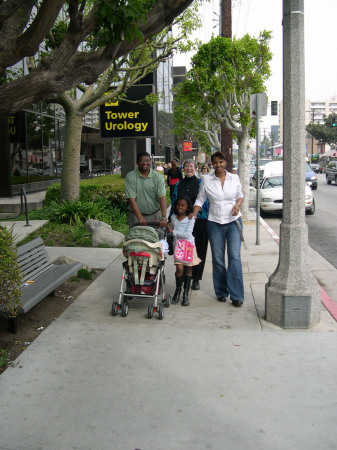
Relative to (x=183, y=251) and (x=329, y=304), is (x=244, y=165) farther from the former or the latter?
(x=183, y=251)

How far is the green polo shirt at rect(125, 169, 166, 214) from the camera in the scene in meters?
6.83

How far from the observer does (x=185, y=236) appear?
6492 mm

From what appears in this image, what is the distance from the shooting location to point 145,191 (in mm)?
6863

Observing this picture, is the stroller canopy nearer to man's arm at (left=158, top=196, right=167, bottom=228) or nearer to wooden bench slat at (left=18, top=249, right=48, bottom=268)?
man's arm at (left=158, top=196, right=167, bottom=228)

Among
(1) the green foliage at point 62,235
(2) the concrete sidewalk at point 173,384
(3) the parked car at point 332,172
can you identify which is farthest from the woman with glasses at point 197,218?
(3) the parked car at point 332,172

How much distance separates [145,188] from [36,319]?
2.22m

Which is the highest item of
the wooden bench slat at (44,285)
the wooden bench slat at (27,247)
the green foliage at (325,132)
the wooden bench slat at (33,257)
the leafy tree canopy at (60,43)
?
the green foliage at (325,132)

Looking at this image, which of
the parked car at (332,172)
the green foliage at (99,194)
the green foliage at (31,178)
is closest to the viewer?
the green foliage at (99,194)

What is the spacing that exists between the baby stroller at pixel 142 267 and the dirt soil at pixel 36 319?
842mm

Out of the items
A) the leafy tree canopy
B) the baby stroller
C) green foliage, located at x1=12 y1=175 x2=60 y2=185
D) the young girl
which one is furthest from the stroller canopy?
green foliage, located at x1=12 y1=175 x2=60 y2=185

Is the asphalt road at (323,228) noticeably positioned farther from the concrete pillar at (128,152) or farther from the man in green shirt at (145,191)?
the concrete pillar at (128,152)

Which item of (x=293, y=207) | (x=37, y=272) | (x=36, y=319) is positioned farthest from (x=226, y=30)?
(x=36, y=319)

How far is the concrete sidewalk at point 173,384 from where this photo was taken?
137 inches

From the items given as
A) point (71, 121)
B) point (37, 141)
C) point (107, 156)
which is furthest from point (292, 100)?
point (107, 156)
